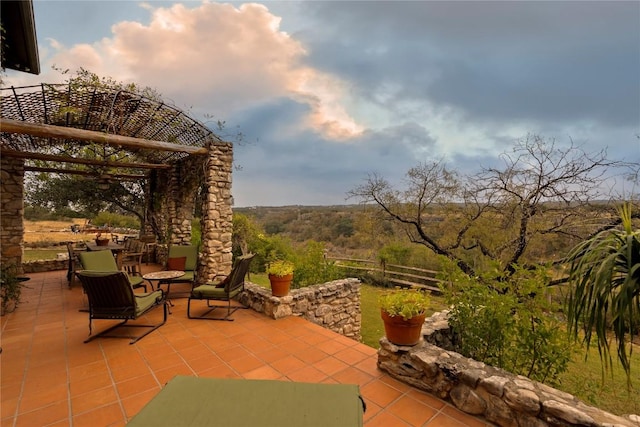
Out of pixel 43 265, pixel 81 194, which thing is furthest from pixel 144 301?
pixel 81 194

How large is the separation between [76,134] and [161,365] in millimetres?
4252

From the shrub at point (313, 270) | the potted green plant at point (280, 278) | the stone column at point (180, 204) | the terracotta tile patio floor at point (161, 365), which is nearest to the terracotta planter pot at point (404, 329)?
the terracotta tile patio floor at point (161, 365)

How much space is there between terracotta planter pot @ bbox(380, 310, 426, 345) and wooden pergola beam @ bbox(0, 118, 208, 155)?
16.7 feet

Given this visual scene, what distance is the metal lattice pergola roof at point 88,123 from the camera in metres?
4.81

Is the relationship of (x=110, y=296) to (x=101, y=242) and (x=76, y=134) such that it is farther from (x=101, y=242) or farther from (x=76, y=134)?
(x=101, y=242)

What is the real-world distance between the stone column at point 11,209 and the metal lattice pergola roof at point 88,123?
40cm

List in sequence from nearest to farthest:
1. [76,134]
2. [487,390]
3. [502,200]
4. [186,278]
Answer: [487,390]
[76,134]
[186,278]
[502,200]

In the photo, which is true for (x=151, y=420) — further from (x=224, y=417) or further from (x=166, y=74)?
(x=166, y=74)

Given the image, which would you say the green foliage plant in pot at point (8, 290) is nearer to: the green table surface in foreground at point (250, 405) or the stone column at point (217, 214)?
the stone column at point (217, 214)

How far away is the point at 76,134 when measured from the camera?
191 inches

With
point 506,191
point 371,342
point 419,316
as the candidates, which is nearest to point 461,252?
point 506,191

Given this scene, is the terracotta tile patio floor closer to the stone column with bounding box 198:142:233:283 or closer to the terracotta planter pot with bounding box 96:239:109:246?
the stone column with bounding box 198:142:233:283

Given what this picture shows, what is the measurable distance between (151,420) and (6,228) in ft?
29.1

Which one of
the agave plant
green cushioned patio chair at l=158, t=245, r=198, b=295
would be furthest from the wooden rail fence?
the agave plant
